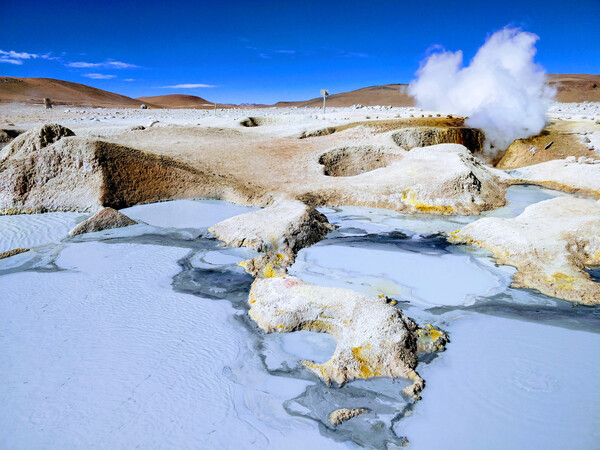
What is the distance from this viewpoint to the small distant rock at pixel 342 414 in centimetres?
263

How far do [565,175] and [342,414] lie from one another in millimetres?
9700

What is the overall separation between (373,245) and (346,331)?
2.60 metres

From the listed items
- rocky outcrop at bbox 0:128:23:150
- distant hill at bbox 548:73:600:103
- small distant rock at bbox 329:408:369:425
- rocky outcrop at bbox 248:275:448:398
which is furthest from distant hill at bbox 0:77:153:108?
distant hill at bbox 548:73:600:103

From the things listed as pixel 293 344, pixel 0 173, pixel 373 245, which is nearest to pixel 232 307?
pixel 293 344

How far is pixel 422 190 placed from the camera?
7.73 m

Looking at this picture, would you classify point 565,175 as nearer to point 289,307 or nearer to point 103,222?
point 289,307

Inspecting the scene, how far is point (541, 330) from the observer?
3.64 meters

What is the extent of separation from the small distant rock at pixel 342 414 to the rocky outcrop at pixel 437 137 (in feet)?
32.6

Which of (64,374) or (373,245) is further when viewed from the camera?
(373,245)

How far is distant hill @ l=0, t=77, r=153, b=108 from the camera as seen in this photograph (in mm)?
37312

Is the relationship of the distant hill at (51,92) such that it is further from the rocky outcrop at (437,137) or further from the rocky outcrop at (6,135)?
the rocky outcrop at (437,137)

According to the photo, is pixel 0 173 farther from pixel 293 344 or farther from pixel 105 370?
pixel 293 344

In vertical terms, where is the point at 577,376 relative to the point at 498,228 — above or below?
below

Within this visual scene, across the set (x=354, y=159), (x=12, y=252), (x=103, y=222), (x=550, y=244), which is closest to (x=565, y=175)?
(x=354, y=159)
